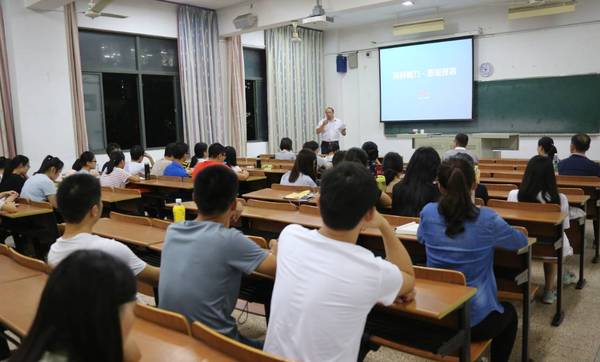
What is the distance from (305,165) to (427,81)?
22.5ft

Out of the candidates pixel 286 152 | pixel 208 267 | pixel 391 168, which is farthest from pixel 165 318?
pixel 286 152

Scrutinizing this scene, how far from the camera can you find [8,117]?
714 cm

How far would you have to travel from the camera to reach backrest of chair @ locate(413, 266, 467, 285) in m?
1.99

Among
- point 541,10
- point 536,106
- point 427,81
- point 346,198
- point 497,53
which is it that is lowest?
point 346,198

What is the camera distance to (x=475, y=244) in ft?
7.33

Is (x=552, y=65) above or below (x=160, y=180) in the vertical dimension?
above

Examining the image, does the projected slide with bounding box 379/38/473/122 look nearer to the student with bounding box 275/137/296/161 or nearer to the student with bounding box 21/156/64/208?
the student with bounding box 275/137/296/161

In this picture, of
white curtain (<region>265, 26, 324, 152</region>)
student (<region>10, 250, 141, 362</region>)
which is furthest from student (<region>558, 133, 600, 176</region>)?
white curtain (<region>265, 26, 324, 152</region>)

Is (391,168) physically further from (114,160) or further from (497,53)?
(497,53)

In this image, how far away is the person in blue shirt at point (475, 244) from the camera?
7.29 feet

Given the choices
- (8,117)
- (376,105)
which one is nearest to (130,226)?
(8,117)

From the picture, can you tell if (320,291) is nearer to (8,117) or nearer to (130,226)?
(130,226)

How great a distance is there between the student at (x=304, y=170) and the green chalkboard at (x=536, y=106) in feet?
21.6

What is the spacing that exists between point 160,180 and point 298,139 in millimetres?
6048
